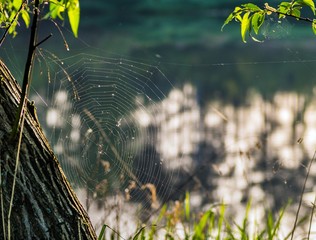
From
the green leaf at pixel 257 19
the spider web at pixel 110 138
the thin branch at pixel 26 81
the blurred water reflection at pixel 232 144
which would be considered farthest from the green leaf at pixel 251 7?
the blurred water reflection at pixel 232 144

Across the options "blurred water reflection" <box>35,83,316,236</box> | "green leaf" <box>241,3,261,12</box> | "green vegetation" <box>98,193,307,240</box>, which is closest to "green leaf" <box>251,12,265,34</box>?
"green leaf" <box>241,3,261,12</box>

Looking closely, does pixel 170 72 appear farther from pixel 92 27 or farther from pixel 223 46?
pixel 92 27

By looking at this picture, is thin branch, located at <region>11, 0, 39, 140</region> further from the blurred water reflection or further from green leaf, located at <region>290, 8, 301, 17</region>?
the blurred water reflection

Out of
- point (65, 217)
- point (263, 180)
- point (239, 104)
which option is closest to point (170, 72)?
point (239, 104)

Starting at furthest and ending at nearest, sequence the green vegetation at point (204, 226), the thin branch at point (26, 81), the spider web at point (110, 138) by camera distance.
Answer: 1. the spider web at point (110, 138)
2. the green vegetation at point (204, 226)
3. the thin branch at point (26, 81)

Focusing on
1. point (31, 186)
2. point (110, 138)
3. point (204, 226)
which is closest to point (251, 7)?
point (31, 186)

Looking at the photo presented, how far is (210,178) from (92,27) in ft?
30.9

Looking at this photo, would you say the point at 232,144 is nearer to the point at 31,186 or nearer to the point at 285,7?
the point at 285,7

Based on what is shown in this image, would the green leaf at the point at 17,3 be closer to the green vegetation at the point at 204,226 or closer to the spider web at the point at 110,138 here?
the green vegetation at the point at 204,226

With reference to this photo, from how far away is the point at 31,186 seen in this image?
189 cm

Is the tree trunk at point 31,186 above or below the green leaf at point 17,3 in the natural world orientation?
below

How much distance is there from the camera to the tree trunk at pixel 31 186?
1864 millimetres

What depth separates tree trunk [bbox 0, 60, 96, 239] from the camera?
A: 73.4 inches

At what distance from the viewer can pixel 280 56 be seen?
13039 mm
